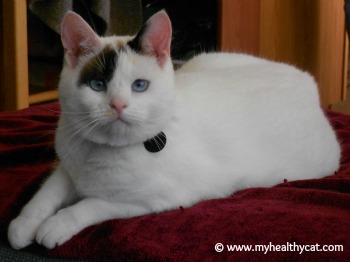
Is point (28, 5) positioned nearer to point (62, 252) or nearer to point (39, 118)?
point (39, 118)

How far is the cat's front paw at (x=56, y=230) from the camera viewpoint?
0.98m

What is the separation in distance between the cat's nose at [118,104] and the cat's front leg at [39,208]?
0.28 meters

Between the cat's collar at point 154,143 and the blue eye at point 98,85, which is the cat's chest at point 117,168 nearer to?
the cat's collar at point 154,143

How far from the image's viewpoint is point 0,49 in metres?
2.38

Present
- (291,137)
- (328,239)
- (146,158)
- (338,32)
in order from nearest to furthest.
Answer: (328,239)
(146,158)
(291,137)
(338,32)

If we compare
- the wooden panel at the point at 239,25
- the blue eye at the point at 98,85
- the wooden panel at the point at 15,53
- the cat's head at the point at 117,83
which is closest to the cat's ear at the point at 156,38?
the cat's head at the point at 117,83

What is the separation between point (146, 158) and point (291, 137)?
0.46 meters

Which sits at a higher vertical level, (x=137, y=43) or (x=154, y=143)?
(x=137, y=43)

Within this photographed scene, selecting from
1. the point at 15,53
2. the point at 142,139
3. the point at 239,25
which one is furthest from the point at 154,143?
the point at 239,25

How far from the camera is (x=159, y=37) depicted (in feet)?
3.51

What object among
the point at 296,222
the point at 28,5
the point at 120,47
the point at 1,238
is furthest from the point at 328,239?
the point at 28,5

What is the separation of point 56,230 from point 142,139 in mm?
240

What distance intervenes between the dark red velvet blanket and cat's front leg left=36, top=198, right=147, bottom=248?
0.06 ft

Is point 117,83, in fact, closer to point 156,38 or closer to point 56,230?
point 156,38
